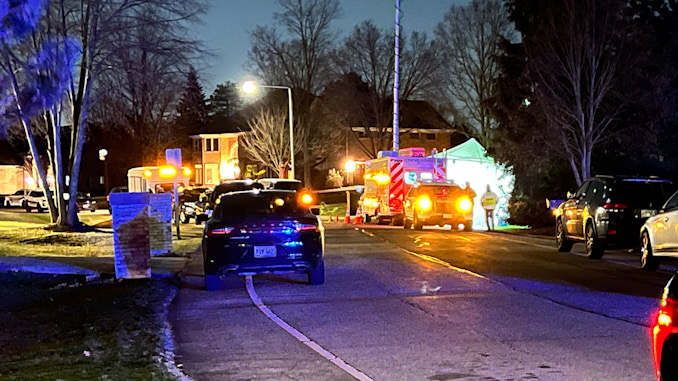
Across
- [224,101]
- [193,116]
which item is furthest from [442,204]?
[224,101]

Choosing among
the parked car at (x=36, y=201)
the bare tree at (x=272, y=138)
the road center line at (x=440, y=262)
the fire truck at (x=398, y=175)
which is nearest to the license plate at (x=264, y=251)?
the road center line at (x=440, y=262)

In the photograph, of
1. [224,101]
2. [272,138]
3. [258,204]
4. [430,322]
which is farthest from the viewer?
[224,101]

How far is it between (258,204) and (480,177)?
806 inches

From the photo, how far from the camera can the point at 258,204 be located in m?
13.2

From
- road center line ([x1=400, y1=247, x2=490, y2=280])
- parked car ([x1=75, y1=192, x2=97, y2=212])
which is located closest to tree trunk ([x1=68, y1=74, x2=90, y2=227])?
road center line ([x1=400, y1=247, x2=490, y2=280])

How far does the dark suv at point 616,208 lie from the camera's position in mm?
15742

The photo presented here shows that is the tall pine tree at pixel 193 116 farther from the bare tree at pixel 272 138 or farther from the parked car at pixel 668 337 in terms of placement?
the parked car at pixel 668 337

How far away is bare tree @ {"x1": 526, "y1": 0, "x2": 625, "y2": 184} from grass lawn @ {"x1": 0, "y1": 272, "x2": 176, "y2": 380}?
1481 cm

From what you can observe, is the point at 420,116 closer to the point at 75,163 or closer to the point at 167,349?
the point at 75,163

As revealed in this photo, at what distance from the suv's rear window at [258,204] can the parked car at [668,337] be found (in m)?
8.39

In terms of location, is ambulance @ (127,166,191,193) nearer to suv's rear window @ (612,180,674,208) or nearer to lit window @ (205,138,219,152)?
suv's rear window @ (612,180,674,208)

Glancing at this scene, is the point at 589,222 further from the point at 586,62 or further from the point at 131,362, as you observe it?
the point at 131,362

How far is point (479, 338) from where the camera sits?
825cm

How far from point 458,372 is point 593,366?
1.28 metres
